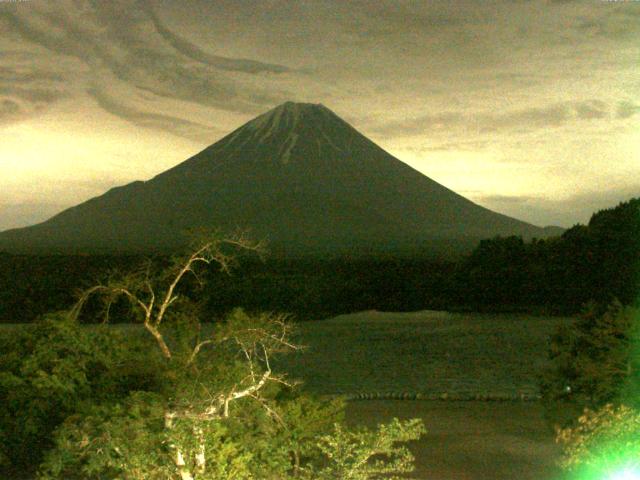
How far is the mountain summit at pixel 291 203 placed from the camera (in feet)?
197

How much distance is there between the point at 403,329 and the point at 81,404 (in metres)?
16.6

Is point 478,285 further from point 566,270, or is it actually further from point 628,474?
point 628,474

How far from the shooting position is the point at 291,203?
212 ft

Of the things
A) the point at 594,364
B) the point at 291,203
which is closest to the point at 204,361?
the point at 594,364

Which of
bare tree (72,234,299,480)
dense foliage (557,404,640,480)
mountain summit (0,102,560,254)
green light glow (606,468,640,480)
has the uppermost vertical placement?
mountain summit (0,102,560,254)

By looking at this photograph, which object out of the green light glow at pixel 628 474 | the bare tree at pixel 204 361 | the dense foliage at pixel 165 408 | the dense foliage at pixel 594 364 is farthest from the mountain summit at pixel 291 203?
the green light glow at pixel 628 474

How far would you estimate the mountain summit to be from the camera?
60.1 meters

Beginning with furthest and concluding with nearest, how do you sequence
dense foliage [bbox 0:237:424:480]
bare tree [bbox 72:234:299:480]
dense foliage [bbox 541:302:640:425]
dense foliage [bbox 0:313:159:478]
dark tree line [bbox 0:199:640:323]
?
dark tree line [bbox 0:199:640:323]
dense foliage [bbox 541:302:640:425]
dense foliage [bbox 0:313:159:478]
dense foliage [bbox 0:237:424:480]
bare tree [bbox 72:234:299:480]

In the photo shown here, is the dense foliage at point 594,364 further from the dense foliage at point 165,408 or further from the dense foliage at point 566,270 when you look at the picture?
the dense foliage at point 566,270

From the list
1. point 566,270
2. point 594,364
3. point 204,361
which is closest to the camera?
point 204,361

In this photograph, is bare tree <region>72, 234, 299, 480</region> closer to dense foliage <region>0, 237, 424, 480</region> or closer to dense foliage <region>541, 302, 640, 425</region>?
dense foliage <region>0, 237, 424, 480</region>

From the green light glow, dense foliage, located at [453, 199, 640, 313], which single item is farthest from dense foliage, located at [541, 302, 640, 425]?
dense foliage, located at [453, 199, 640, 313]

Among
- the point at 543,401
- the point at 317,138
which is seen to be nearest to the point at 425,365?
the point at 543,401

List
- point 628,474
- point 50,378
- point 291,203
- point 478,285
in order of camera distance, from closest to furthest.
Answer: point 628,474 < point 50,378 < point 478,285 < point 291,203
